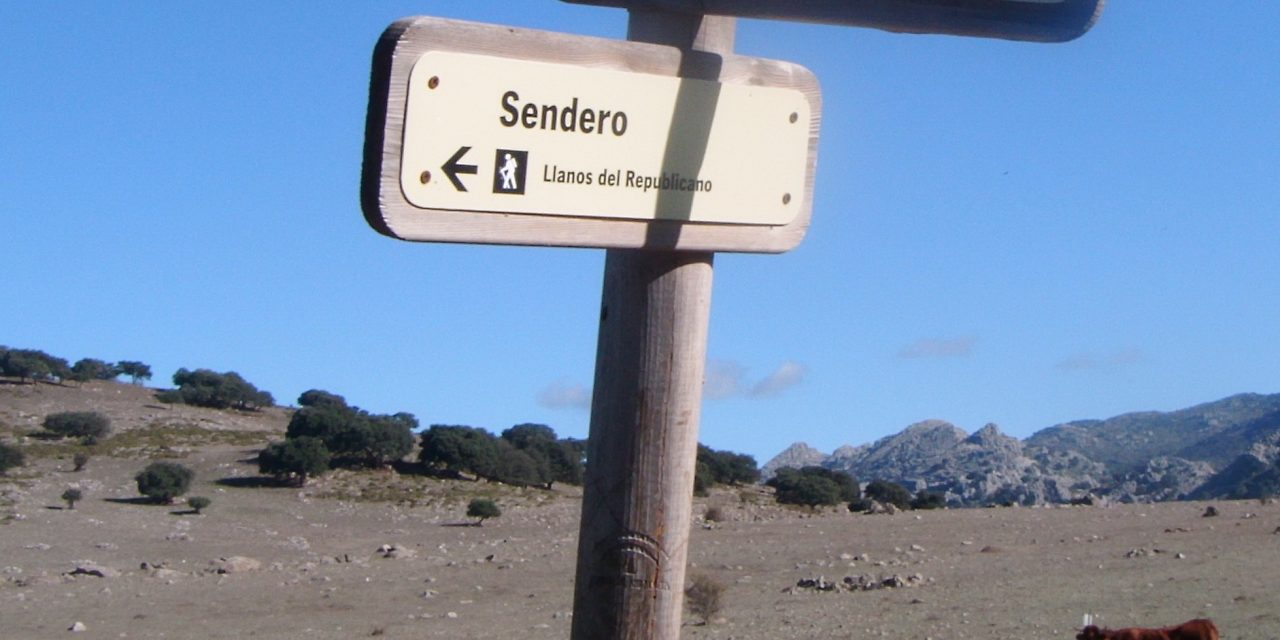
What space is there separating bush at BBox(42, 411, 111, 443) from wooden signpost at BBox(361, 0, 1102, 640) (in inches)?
1631

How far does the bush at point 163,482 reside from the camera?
3247 centimetres

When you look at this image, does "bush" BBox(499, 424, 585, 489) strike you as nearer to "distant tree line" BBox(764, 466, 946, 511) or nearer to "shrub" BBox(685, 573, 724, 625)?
"distant tree line" BBox(764, 466, 946, 511)

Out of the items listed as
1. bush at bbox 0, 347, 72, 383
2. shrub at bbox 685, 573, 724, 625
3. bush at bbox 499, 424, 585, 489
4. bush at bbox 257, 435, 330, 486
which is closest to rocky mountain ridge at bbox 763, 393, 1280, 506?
bush at bbox 499, 424, 585, 489

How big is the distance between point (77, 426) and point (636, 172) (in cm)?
4204

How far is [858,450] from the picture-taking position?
72188mm

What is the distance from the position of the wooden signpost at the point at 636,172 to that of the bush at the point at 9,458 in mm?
36191

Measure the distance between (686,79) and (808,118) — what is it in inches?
10.5

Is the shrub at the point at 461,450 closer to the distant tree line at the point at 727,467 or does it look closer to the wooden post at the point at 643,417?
the distant tree line at the point at 727,467

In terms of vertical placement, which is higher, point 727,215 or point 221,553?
point 727,215

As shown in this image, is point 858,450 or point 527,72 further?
point 858,450

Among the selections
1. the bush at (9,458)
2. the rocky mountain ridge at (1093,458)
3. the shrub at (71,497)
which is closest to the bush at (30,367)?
the bush at (9,458)

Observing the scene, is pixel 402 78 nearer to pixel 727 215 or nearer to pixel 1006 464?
pixel 727 215

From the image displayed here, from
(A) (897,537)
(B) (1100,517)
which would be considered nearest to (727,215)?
(A) (897,537)

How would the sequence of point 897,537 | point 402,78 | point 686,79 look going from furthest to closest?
point 897,537 → point 686,79 → point 402,78
